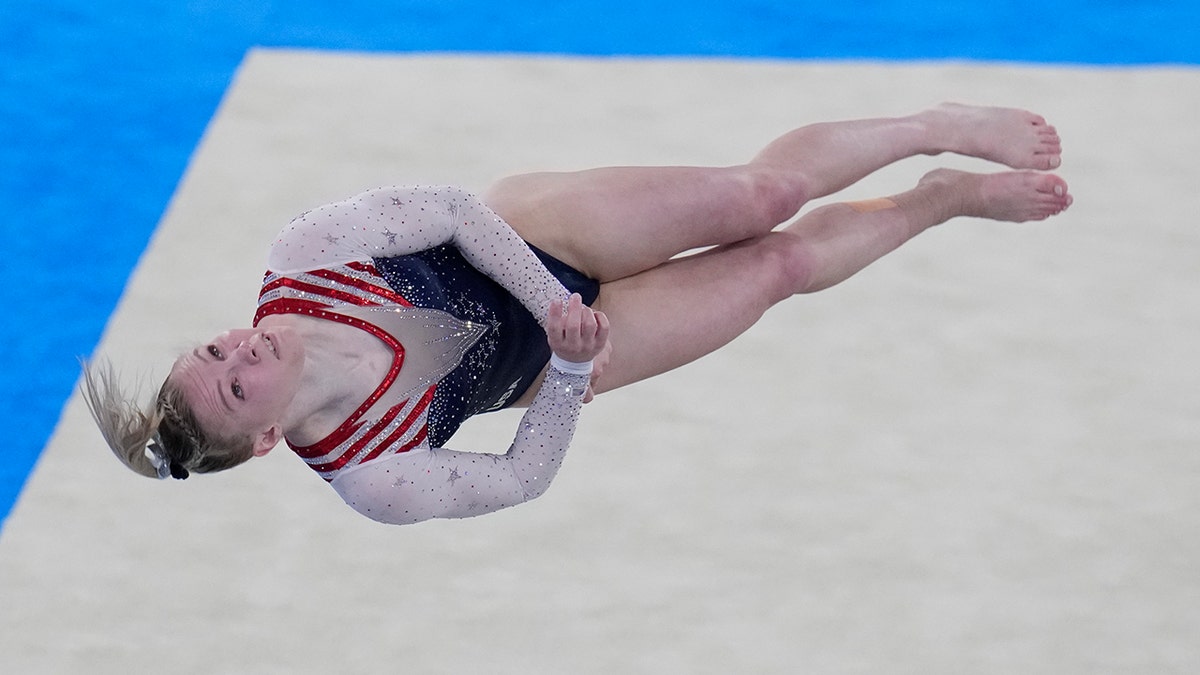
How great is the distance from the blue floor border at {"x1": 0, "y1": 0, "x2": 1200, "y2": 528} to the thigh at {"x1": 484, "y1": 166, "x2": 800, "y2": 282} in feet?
10.5

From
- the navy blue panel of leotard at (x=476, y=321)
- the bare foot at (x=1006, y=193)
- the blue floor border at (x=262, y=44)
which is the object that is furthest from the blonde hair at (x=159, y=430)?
the blue floor border at (x=262, y=44)

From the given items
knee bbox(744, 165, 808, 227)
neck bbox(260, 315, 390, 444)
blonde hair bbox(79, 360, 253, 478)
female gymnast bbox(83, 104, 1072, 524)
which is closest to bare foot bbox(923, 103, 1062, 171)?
female gymnast bbox(83, 104, 1072, 524)

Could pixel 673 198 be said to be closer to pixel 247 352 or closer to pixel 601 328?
pixel 601 328

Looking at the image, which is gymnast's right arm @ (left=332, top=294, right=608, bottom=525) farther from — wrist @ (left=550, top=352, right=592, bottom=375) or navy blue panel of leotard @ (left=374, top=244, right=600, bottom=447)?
navy blue panel of leotard @ (left=374, top=244, right=600, bottom=447)

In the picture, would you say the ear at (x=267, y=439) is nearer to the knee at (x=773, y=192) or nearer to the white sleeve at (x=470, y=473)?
the white sleeve at (x=470, y=473)

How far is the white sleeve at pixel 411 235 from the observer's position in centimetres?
281

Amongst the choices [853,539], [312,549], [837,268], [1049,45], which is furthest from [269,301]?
[1049,45]

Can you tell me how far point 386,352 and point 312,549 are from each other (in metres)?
2.26

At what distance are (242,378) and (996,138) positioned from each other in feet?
5.72

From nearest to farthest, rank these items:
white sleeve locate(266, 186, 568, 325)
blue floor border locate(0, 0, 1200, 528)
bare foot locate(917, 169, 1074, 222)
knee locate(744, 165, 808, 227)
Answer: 1. white sleeve locate(266, 186, 568, 325)
2. knee locate(744, 165, 808, 227)
3. bare foot locate(917, 169, 1074, 222)
4. blue floor border locate(0, 0, 1200, 528)

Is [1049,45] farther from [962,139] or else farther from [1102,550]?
[962,139]

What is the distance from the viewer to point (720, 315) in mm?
3252

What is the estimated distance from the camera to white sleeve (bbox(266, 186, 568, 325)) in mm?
2809

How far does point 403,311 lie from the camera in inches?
115
